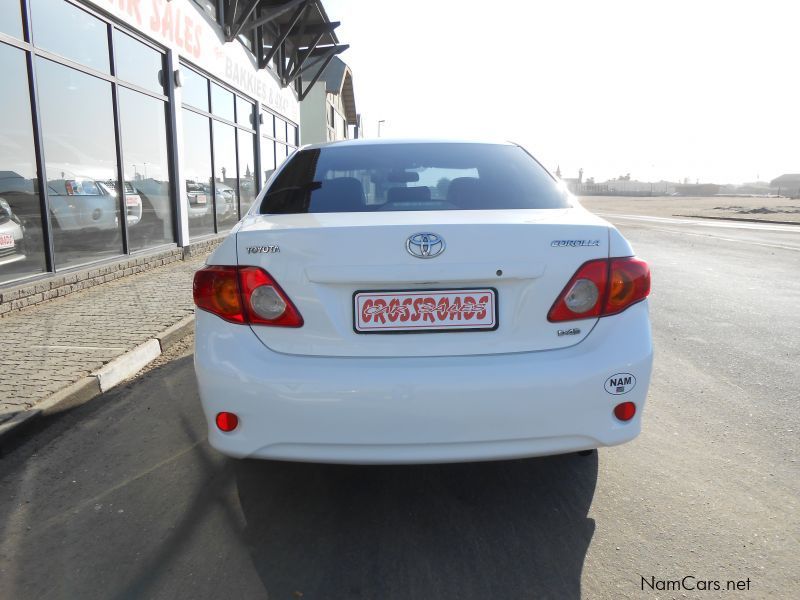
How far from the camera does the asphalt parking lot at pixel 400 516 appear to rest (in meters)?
2.12

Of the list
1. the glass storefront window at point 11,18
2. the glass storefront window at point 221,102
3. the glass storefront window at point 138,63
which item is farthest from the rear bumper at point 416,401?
the glass storefront window at point 221,102

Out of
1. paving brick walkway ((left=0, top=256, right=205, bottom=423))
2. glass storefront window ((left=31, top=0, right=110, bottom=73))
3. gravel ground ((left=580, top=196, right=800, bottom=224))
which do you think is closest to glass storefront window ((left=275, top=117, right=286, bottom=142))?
glass storefront window ((left=31, top=0, right=110, bottom=73))

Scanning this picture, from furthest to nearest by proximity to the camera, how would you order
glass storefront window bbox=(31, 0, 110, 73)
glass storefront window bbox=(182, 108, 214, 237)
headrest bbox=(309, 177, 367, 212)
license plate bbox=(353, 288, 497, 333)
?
glass storefront window bbox=(182, 108, 214, 237) → glass storefront window bbox=(31, 0, 110, 73) → headrest bbox=(309, 177, 367, 212) → license plate bbox=(353, 288, 497, 333)

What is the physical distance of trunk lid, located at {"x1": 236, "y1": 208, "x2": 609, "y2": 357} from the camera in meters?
2.19

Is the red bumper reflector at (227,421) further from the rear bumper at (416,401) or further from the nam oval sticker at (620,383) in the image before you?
the nam oval sticker at (620,383)

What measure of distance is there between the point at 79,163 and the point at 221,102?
228 inches

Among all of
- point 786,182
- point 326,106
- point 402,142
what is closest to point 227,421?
point 402,142

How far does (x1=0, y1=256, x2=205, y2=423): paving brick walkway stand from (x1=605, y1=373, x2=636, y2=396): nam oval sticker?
313cm

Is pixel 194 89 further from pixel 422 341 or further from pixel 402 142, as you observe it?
pixel 422 341

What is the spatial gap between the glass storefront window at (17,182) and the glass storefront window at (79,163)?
0.28 m

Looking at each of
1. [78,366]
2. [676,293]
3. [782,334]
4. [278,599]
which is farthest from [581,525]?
[676,293]

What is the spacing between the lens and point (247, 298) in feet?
7.50

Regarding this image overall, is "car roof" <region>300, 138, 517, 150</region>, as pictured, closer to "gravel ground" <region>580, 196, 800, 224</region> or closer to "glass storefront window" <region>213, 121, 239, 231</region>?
"glass storefront window" <region>213, 121, 239, 231</region>

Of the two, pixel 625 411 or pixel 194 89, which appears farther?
pixel 194 89
